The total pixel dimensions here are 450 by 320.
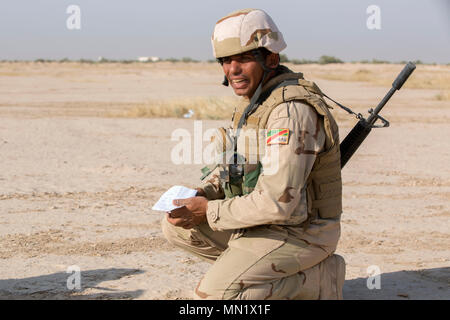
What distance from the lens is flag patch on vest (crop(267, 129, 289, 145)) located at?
124 inches

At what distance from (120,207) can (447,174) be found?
4526 millimetres

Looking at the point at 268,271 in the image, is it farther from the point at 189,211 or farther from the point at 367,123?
the point at 367,123

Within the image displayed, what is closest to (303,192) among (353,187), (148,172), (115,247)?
(115,247)

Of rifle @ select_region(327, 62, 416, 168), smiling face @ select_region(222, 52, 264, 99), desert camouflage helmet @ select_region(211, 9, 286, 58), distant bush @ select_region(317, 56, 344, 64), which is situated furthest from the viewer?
distant bush @ select_region(317, 56, 344, 64)

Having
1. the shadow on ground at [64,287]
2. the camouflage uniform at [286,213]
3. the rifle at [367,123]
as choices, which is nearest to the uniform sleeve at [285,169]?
the camouflage uniform at [286,213]

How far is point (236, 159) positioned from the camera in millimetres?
3539

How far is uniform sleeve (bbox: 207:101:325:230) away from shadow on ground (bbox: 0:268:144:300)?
1267mm

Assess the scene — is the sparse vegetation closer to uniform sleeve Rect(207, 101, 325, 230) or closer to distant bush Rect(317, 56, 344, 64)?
uniform sleeve Rect(207, 101, 325, 230)

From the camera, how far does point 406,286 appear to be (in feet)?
14.5

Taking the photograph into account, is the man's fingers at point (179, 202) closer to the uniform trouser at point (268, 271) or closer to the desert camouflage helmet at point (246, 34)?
the uniform trouser at point (268, 271)

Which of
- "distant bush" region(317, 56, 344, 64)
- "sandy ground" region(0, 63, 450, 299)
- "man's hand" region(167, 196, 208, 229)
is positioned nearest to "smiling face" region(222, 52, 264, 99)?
"man's hand" region(167, 196, 208, 229)

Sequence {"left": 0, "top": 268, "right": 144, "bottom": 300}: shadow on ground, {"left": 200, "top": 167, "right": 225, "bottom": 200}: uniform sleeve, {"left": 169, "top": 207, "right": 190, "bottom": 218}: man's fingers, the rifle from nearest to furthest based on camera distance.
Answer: {"left": 169, "top": 207, "right": 190, "bottom": 218}: man's fingers, the rifle, {"left": 200, "top": 167, "right": 225, "bottom": 200}: uniform sleeve, {"left": 0, "top": 268, "right": 144, "bottom": 300}: shadow on ground

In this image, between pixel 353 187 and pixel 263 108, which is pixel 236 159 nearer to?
pixel 263 108

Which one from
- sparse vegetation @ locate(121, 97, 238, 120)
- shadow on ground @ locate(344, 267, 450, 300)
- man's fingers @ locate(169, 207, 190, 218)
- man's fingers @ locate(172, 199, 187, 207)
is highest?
man's fingers @ locate(172, 199, 187, 207)
